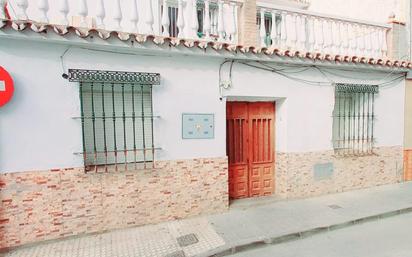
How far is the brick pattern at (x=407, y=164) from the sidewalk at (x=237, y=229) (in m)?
1.67

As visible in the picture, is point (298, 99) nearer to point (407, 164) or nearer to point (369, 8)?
point (407, 164)

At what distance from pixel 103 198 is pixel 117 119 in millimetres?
1516

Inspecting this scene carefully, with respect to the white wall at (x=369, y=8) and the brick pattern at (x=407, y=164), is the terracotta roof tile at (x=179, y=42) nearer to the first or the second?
the white wall at (x=369, y=8)

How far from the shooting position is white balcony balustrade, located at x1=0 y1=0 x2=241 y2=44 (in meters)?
4.38

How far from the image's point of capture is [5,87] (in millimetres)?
4047

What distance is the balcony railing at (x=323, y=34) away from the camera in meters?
6.21

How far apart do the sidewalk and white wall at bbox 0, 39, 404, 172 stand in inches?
53.1

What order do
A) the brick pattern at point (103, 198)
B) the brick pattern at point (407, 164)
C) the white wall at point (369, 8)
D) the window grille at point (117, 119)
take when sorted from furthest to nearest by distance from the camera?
the white wall at point (369, 8)
the brick pattern at point (407, 164)
the window grille at point (117, 119)
the brick pattern at point (103, 198)

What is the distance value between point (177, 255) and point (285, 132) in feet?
12.5

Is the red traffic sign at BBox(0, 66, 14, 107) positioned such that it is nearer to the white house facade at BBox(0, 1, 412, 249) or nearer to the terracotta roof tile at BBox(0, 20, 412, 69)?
the white house facade at BBox(0, 1, 412, 249)

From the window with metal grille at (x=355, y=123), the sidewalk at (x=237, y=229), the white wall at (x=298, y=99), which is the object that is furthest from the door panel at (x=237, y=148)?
the window with metal grille at (x=355, y=123)

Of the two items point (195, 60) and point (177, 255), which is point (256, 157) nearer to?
point (195, 60)

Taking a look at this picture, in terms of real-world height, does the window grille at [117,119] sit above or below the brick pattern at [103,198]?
above

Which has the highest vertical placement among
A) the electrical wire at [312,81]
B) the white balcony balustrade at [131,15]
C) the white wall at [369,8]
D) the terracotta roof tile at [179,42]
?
the white wall at [369,8]
